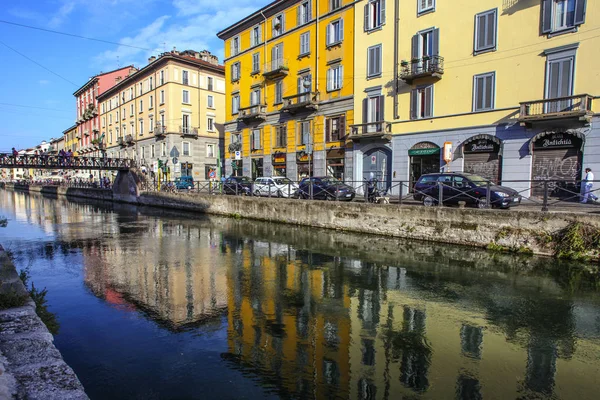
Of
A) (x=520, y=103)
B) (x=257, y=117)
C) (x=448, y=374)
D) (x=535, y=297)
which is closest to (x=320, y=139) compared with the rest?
(x=257, y=117)

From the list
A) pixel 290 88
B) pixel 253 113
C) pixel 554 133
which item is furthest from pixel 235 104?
pixel 554 133

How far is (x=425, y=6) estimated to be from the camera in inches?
894

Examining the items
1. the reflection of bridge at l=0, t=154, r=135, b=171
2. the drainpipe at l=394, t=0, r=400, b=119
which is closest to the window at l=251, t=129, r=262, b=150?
the reflection of bridge at l=0, t=154, r=135, b=171

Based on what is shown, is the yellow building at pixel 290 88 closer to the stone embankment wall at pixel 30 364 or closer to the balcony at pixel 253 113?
the balcony at pixel 253 113

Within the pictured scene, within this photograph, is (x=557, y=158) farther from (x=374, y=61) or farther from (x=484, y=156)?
(x=374, y=61)

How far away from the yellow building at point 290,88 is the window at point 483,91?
8.39 meters

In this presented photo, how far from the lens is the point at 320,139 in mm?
28766

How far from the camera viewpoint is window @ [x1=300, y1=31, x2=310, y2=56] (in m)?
29.5

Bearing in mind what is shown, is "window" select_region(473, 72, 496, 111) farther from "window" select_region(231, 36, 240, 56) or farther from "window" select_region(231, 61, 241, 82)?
"window" select_region(231, 36, 240, 56)

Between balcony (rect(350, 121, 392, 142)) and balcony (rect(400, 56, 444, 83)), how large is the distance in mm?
2999

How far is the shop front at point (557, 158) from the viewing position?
1788 centimetres

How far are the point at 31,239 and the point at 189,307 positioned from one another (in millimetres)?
11408

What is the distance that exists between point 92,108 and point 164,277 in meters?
66.1

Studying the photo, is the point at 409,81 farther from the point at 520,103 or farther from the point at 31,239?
the point at 31,239
